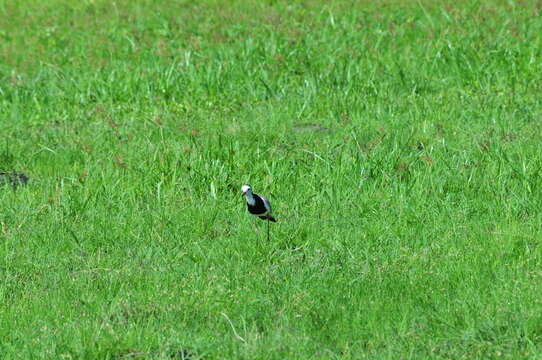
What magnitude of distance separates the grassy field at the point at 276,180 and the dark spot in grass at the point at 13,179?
135mm

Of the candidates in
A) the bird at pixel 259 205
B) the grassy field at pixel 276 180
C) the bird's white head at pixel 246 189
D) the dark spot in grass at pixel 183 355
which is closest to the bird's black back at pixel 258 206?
the bird at pixel 259 205

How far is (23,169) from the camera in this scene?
8188mm

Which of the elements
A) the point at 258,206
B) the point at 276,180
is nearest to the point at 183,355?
the point at 258,206

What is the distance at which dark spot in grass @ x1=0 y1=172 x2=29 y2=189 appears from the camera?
7781 mm

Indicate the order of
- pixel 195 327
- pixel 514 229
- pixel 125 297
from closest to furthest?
pixel 195 327, pixel 125 297, pixel 514 229

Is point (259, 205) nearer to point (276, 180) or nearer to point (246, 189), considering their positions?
point (246, 189)

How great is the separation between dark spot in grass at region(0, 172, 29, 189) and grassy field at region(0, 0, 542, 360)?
0.44 feet

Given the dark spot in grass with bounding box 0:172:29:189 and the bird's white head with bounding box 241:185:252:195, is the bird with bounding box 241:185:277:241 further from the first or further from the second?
the dark spot in grass with bounding box 0:172:29:189

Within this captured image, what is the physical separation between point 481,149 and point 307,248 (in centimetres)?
226

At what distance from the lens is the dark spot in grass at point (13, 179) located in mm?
7781

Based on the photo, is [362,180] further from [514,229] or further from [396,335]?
[396,335]

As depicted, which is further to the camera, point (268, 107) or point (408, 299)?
point (268, 107)

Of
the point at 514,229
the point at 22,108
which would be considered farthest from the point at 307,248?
the point at 22,108

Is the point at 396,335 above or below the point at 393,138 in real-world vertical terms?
above
